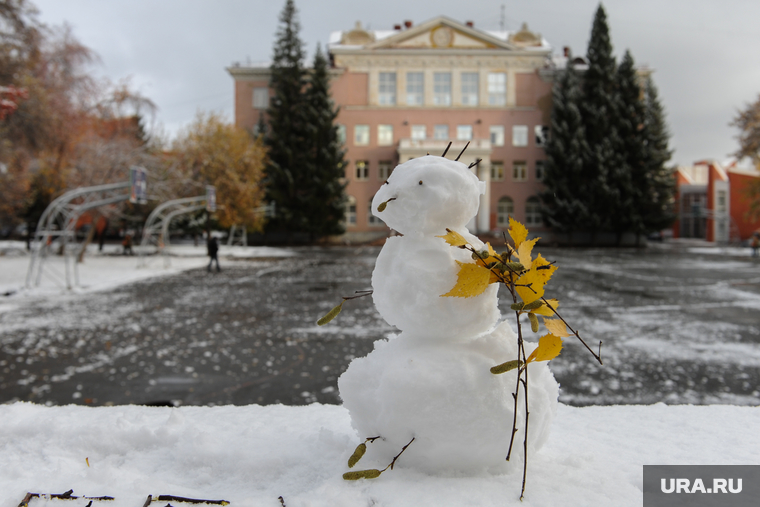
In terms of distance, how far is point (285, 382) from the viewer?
567 centimetres

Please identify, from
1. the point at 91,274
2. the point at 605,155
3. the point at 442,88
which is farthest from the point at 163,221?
the point at 605,155

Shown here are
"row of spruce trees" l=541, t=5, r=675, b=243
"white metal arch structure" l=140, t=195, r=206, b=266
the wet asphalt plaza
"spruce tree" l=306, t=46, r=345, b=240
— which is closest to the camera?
the wet asphalt plaza

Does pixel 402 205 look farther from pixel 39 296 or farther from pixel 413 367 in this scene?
pixel 39 296

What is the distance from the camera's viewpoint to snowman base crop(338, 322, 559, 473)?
1.79 metres

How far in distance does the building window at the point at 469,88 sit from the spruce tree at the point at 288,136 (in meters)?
14.8

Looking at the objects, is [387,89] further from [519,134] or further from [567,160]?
[567,160]

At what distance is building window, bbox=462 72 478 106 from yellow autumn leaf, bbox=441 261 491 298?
45810 millimetres

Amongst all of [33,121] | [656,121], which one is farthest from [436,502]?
[656,121]

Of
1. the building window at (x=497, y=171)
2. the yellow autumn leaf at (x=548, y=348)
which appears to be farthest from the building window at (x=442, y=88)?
the yellow autumn leaf at (x=548, y=348)

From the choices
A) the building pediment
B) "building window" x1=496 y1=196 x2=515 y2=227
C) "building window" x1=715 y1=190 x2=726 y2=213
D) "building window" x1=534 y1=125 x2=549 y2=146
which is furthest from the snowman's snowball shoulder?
"building window" x1=715 y1=190 x2=726 y2=213

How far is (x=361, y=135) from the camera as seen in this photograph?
45.1m

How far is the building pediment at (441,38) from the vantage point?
43.2 metres

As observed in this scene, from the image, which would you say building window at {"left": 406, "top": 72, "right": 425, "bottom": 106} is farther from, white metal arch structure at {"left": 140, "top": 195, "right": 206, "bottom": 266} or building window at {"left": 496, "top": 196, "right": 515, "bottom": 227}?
white metal arch structure at {"left": 140, "top": 195, "right": 206, "bottom": 266}

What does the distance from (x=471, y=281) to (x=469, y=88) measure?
46438mm
